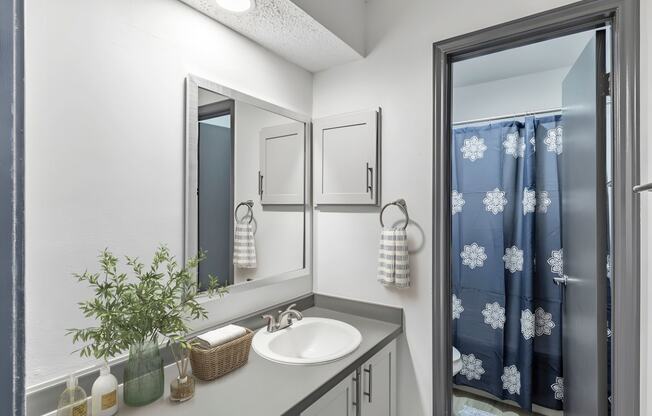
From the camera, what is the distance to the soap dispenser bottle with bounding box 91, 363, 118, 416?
0.89m

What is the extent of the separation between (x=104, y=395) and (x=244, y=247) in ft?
2.37

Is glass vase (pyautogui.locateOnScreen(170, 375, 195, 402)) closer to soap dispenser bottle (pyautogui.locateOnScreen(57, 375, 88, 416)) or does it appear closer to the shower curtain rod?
soap dispenser bottle (pyautogui.locateOnScreen(57, 375, 88, 416))

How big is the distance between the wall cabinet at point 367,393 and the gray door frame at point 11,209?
885 mm

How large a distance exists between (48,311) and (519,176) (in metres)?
2.55

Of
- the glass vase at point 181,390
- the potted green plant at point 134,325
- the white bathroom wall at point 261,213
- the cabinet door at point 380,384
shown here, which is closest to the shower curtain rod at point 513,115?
the white bathroom wall at point 261,213

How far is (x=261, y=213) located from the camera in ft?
5.31

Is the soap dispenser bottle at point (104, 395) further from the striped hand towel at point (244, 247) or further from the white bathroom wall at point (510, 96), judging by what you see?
the white bathroom wall at point (510, 96)

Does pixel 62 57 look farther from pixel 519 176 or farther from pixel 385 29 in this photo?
pixel 519 176

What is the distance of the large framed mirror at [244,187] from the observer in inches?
51.4

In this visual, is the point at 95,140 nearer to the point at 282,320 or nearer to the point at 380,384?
the point at 282,320

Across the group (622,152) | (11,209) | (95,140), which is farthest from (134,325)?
(622,152)

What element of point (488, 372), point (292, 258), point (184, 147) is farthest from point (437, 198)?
point (488, 372)

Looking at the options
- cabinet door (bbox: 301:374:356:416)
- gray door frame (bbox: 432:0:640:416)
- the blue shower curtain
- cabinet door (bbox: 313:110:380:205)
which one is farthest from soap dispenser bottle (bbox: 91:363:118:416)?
the blue shower curtain

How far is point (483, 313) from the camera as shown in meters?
2.37
